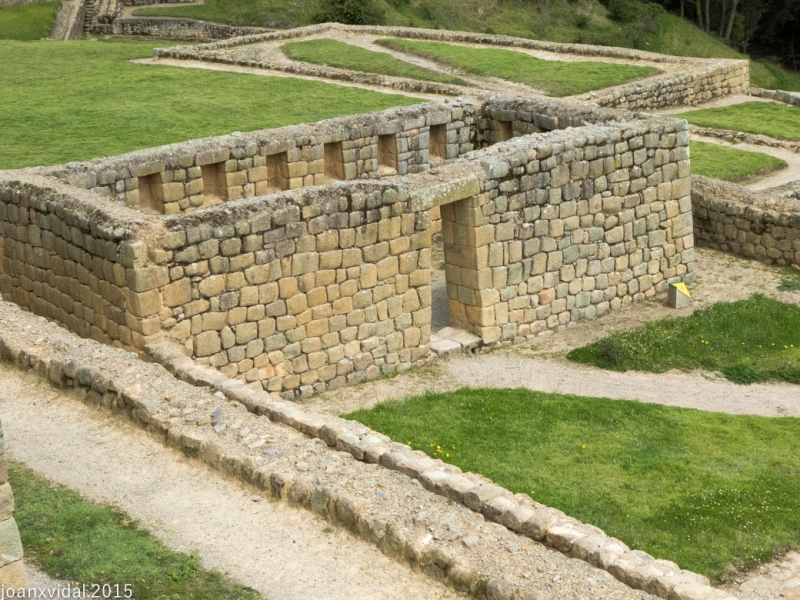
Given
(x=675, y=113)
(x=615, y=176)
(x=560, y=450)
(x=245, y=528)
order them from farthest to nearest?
(x=675, y=113)
(x=615, y=176)
(x=560, y=450)
(x=245, y=528)

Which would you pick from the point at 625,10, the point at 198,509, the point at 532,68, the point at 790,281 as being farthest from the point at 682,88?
the point at 625,10

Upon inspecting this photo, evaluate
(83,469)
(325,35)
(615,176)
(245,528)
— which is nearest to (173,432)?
(83,469)

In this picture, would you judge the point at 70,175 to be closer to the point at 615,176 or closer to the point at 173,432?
the point at 173,432

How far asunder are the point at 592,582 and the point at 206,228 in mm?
6913

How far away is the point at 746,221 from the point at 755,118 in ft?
34.9

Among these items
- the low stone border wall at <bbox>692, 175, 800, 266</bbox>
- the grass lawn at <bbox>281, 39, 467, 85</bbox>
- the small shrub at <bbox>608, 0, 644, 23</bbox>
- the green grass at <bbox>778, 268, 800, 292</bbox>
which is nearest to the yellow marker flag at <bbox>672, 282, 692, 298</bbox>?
the green grass at <bbox>778, 268, 800, 292</bbox>

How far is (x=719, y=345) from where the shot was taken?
18.6 meters

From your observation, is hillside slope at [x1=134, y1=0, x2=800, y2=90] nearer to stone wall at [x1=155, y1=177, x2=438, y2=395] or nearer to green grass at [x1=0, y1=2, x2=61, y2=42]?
green grass at [x1=0, y1=2, x2=61, y2=42]

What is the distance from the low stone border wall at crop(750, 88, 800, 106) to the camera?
34.6m

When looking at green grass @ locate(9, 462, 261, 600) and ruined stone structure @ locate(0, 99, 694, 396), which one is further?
ruined stone structure @ locate(0, 99, 694, 396)

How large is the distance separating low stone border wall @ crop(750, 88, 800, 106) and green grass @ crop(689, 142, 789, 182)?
25.1 ft

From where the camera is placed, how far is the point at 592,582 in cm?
920

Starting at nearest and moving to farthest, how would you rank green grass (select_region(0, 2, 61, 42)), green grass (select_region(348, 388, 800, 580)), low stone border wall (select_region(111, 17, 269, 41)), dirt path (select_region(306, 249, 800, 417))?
1. green grass (select_region(348, 388, 800, 580))
2. dirt path (select_region(306, 249, 800, 417))
3. green grass (select_region(0, 2, 61, 42))
4. low stone border wall (select_region(111, 17, 269, 41))

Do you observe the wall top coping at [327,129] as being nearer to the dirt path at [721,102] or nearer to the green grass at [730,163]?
the green grass at [730,163]
